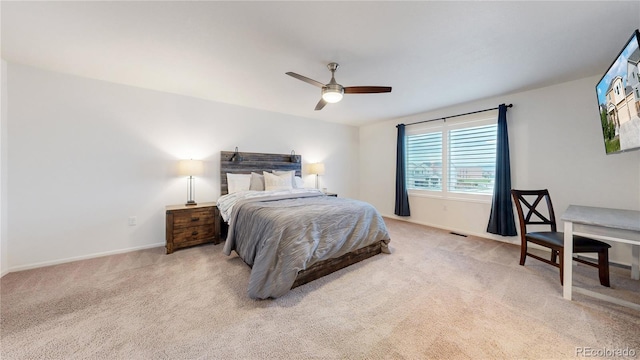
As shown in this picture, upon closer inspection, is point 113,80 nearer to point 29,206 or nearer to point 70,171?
point 70,171

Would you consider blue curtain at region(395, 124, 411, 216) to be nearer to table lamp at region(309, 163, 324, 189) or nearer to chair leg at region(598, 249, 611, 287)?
table lamp at region(309, 163, 324, 189)

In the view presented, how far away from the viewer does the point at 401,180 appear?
497cm

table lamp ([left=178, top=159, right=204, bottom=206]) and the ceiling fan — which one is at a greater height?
the ceiling fan

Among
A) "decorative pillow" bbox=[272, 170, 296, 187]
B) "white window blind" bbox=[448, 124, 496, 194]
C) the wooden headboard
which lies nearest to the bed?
the wooden headboard

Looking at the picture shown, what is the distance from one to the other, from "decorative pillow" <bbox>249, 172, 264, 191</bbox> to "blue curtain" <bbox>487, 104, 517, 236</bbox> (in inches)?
161

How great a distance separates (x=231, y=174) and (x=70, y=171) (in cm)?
200

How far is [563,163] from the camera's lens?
3.11 m

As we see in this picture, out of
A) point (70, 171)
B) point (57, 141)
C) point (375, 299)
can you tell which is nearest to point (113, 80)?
point (57, 141)

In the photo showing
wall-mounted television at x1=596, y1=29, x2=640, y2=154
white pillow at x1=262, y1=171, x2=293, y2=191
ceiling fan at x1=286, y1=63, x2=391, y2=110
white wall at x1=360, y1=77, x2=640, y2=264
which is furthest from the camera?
white pillow at x1=262, y1=171, x2=293, y2=191

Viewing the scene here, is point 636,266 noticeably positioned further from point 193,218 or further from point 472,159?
point 193,218

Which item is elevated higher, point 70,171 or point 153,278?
point 70,171

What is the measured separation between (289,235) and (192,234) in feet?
6.58

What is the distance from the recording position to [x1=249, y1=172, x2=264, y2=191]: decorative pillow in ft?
13.3

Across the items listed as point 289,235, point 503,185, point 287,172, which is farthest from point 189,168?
point 503,185
